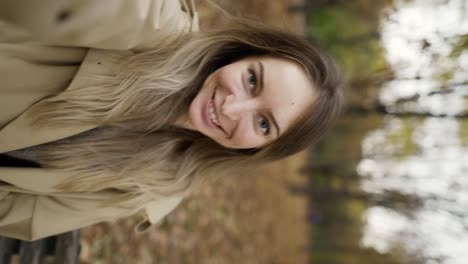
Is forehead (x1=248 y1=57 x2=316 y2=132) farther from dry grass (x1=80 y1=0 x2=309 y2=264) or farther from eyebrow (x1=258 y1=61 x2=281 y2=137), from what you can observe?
dry grass (x1=80 y1=0 x2=309 y2=264)

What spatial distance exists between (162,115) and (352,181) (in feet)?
16.0

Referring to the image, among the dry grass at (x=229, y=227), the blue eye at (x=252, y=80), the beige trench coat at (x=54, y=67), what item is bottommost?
the dry grass at (x=229, y=227)

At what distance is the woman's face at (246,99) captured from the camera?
5.10 feet

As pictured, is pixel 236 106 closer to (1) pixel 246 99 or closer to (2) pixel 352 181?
(1) pixel 246 99

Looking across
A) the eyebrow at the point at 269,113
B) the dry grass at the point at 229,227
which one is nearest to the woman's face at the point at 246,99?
the eyebrow at the point at 269,113

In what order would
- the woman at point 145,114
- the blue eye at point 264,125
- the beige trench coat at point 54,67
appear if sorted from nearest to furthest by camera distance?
the beige trench coat at point 54,67
the woman at point 145,114
the blue eye at point 264,125

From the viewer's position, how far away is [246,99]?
1.57 metres

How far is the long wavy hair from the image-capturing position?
4.74 feet

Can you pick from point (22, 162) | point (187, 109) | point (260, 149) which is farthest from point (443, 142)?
point (22, 162)

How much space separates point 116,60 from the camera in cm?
142

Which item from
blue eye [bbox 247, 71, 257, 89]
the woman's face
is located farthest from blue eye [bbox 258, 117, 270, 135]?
blue eye [bbox 247, 71, 257, 89]

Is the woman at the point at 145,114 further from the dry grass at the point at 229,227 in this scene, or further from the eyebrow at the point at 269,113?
the dry grass at the point at 229,227

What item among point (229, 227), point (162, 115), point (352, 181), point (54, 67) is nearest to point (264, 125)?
point (162, 115)

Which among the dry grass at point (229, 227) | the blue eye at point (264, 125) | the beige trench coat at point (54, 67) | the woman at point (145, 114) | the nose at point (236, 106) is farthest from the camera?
the dry grass at point (229, 227)
